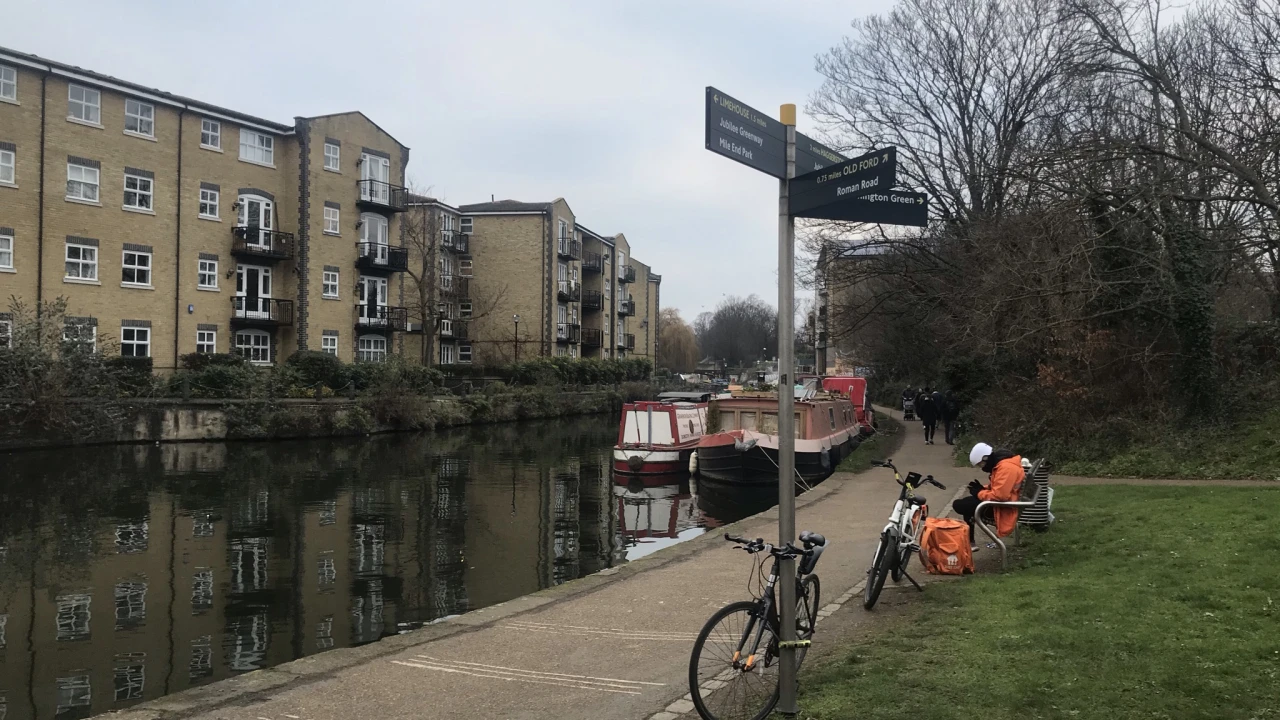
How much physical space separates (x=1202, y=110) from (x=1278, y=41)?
1.74m


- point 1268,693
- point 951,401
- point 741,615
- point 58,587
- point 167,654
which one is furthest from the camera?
point 951,401

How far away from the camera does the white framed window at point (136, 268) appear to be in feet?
112

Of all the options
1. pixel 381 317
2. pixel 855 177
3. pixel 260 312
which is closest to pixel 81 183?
pixel 260 312

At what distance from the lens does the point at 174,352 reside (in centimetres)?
3538

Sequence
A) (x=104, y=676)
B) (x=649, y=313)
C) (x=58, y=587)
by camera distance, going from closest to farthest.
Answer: (x=104, y=676) → (x=58, y=587) → (x=649, y=313)

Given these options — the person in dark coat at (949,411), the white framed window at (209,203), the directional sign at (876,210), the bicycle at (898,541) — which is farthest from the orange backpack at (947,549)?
the white framed window at (209,203)

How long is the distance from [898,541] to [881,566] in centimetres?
33

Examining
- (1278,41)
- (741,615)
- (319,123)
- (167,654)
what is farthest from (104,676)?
(319,123)

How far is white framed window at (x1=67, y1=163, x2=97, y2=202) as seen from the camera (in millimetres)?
32500

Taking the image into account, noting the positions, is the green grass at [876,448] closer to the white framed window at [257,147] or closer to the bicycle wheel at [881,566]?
the bicycle wheel at [881,566]

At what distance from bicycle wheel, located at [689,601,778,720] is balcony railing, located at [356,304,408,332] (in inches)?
1593

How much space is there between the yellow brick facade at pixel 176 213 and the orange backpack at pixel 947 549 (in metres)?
29.2

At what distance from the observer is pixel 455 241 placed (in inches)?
2217

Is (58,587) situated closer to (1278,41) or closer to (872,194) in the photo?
(872,194)
